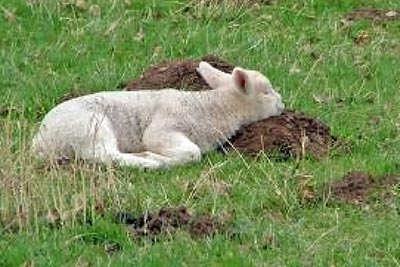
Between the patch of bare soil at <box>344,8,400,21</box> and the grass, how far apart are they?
0.15 metres

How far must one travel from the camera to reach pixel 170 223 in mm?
8203

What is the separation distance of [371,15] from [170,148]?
5192mm

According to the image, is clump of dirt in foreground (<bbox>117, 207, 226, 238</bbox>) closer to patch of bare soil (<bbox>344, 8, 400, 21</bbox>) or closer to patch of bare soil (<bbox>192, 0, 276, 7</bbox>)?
patch of bare soil (<bbox>192, 0, 276, 7</bbox>)

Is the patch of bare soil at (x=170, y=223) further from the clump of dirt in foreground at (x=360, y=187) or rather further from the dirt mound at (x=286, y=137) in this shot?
the dirt mound at (x=286, y=137)

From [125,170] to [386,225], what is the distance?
92.5 inches

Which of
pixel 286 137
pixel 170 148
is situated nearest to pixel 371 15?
pixel 286 137

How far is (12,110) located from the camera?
37.8 ft

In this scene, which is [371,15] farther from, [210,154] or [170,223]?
[170,223]

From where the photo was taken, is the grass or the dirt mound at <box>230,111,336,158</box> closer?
the grass

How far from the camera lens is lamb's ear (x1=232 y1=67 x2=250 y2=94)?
11.2 metres

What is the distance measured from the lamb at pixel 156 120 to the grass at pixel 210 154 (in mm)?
247

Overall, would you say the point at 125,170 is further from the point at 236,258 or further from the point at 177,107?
the point at 236,258

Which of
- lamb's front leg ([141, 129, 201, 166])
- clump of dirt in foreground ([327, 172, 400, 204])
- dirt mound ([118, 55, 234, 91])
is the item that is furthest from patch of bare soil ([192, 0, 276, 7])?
clump of dirt in foreground ([327, 172, 400, 204])

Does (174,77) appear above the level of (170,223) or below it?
below
